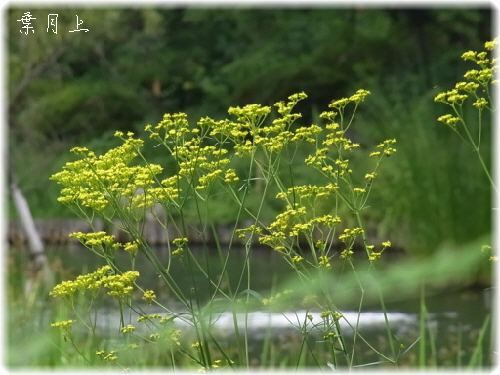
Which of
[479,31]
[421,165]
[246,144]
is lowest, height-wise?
[246,144]

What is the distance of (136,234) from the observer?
6.89 feet

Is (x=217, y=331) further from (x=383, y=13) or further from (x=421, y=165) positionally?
(x=383, y=13)

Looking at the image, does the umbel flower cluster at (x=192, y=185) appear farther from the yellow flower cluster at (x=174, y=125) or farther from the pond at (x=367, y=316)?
the pond at (x=367, y=316)

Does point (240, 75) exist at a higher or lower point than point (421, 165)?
higher

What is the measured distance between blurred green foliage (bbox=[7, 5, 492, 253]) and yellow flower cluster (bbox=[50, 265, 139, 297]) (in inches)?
370

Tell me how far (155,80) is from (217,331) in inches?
432

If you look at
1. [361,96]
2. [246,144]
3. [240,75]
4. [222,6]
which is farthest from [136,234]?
[222,6]

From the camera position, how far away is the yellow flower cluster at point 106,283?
2.09m

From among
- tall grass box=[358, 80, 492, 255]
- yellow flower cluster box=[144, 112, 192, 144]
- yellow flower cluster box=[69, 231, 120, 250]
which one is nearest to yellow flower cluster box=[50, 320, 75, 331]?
yellow flower cluster box=[69, 231, 120, 250]

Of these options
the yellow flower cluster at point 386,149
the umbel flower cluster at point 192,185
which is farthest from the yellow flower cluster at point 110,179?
the yellow flower cluster at point 386,149

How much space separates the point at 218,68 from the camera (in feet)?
52.0

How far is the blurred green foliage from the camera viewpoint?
44.8 ft

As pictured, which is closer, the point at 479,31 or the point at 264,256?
the point at 264,256

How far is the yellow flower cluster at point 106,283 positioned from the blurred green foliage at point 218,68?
30.8 feet
